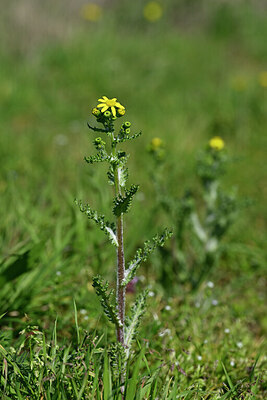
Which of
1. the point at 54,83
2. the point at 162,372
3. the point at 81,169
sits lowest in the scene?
the point at 162,372

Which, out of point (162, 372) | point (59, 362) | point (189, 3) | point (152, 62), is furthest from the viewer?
point (189, 3)

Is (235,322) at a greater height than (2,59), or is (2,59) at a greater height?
(2,59)

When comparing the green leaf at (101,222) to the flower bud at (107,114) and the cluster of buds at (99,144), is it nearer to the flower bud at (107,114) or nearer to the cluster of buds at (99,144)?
the cluster of buds at (99,144)

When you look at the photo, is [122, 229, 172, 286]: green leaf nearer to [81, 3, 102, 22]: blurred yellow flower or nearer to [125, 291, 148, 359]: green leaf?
[125, 291, 148, 359]: green leaf

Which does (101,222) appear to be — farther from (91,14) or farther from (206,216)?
(91,14)

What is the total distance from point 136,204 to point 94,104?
2.39 meters

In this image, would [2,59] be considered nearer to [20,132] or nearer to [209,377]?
[20,132]

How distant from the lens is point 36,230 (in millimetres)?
2512

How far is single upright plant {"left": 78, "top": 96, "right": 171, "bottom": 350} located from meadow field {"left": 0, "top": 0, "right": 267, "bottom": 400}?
10cm

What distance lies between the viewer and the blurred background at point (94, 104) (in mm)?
2414

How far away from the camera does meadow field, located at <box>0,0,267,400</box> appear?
5.20 ft

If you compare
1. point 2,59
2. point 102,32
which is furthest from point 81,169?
point 102,32

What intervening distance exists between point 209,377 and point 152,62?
5095 millimetres

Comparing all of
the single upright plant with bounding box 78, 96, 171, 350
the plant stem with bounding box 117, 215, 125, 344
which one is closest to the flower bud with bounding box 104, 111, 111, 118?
the single upright plant with bounding box 78, 96, 171, 350
